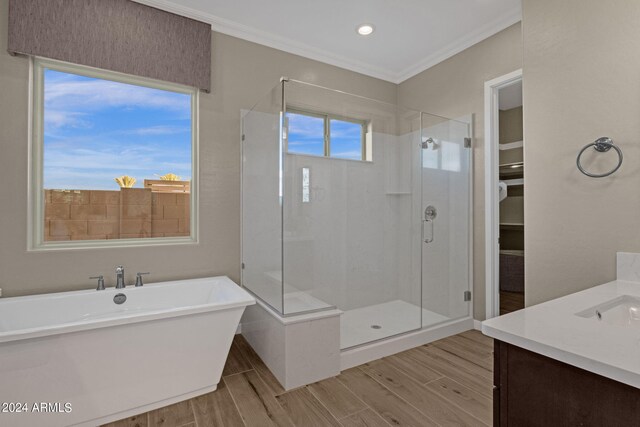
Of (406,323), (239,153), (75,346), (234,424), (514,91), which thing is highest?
(514,91)

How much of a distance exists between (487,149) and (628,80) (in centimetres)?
142

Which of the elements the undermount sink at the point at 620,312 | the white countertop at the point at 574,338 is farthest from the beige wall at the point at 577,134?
the white countertop at the point at 574,338

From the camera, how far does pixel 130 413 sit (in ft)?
5.97

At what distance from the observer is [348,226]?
9.43 ft

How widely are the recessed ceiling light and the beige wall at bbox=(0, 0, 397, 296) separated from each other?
0.58 meters

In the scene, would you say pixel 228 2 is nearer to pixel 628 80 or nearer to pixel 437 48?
pixel 437 48

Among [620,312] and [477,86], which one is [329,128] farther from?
[620,312]

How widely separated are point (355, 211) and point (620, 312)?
1.92 m

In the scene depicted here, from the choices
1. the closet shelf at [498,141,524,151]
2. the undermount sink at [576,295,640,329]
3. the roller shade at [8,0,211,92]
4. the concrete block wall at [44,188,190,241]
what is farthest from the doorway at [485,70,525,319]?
the concrete block wall at [44,188,190,241]

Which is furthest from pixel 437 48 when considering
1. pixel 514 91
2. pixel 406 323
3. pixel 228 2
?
pixel 406 323

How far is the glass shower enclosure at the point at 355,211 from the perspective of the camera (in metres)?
2.32

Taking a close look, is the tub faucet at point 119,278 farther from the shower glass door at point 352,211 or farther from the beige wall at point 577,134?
the beige wall at point 577,134

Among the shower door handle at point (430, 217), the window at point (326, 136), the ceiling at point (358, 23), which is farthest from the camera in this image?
the shower door handle at point (430, 217)

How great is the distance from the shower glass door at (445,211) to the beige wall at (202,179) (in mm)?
1172
